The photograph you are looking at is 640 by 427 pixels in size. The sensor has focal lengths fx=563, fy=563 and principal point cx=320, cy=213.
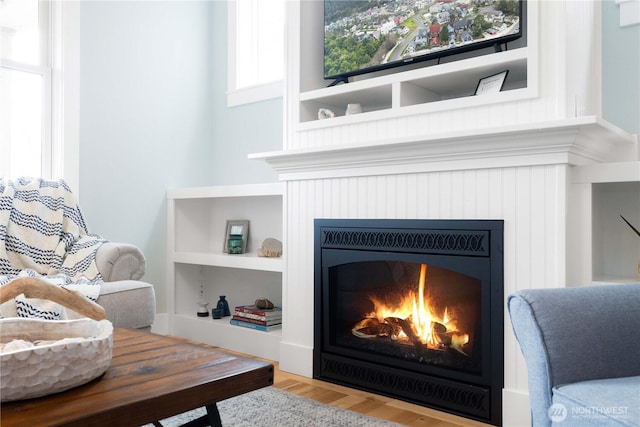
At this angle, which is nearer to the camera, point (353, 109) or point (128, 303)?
point (128, 303)

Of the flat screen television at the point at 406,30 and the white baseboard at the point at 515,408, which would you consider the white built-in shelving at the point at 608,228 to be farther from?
the flat screen television at the point at 406,30

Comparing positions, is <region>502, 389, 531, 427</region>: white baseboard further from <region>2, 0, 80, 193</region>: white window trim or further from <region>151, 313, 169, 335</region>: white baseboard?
<region>2, 0, 80, 193</region>: white window trim

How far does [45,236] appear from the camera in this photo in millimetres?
2785

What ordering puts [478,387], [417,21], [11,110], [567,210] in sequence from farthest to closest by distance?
[11,110], [417,21], [478,387], [567,210]

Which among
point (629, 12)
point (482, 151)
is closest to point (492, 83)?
point (482, 151)

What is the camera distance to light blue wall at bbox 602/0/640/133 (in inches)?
91.4

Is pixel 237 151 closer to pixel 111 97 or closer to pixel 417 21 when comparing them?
pixel 111 97

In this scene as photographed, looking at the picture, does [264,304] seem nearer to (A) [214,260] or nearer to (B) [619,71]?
(A) [214,260]

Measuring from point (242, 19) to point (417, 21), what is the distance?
1.78 metres

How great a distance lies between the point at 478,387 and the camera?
2.22m

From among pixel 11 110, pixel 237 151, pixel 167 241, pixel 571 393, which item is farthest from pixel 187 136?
pixel 571 393

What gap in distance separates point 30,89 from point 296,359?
222 cm

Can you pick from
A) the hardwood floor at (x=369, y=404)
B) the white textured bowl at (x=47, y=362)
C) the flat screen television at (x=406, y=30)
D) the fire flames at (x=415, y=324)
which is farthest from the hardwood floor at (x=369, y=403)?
the flat screen television at (x=406, y=30)

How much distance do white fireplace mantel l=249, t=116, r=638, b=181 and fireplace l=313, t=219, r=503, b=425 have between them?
0.24m
